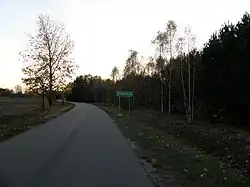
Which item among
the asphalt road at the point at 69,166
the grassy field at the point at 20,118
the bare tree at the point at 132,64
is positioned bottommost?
the asphalt road at the point at 69,166

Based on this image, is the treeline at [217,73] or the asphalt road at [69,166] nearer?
the asphalt road at [69,166]

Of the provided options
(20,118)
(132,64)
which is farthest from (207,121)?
(132,64)

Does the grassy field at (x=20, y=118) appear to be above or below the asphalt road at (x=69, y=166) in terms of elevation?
above

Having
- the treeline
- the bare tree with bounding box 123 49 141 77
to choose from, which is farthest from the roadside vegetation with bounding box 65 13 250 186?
Answer: the bare tree with bounding box 123 49 141 77

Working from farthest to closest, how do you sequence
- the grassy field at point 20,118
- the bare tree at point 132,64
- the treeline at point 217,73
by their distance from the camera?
1. the bare tree at point 132,64
2. the treeline at point 217,73
3. the grassy field at point 20,118

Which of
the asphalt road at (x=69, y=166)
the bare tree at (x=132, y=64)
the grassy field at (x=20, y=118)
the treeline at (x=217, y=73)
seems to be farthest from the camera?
the bare tree at (x=132, y=64)

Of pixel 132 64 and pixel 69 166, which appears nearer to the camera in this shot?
pixel 69 166

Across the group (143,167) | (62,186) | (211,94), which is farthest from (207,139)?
(62,186)

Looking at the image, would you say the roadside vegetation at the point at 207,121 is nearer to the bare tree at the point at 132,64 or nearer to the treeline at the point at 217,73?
the treeline at the point at 217,73

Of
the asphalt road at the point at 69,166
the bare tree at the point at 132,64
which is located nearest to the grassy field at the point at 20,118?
the asphalt road at the point at 69,166

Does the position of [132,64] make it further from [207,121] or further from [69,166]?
[69,166]

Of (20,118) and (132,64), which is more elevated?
(132,64)

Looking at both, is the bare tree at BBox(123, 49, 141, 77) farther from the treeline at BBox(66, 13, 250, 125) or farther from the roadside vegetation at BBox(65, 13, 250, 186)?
the treeline at BBox(66, 13, 250, 125)

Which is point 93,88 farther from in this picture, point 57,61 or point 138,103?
point 57,61
